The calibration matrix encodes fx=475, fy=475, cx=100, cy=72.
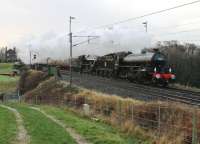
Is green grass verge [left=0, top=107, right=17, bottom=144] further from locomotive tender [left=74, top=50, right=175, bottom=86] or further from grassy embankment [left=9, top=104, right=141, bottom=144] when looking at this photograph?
locomotive tender [left=74, top=50, right=175, bottom=86]

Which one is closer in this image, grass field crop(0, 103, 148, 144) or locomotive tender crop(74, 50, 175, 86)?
grass field crop(0, 103, 148, 144)

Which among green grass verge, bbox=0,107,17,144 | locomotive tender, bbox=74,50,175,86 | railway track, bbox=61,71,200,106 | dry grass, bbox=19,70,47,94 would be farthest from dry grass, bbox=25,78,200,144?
Result: dry grass, bbox=19,70,47,94

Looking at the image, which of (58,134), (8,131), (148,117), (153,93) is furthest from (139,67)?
(58,134)

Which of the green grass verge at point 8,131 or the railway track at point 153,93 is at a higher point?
the railway track at point 153,93

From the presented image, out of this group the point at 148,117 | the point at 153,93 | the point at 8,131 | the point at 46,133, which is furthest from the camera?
the point at 153,93

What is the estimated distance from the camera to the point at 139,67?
53.8m

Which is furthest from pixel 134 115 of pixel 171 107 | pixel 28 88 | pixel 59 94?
pixel 28 88

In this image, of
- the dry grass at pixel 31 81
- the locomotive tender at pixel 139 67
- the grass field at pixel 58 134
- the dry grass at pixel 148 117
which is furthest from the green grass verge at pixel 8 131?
the dry grass at pixel 31 81

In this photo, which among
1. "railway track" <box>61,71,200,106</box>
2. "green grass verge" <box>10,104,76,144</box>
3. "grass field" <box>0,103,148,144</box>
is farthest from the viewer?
"railway track" <box>61,71,200,106</box>

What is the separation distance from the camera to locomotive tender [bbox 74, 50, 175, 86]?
166ft

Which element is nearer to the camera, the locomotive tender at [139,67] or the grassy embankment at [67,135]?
the grassy embankment at [67,135]

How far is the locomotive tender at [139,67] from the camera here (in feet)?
166

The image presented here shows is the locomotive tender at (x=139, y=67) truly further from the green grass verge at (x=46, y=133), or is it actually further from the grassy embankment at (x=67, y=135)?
the green grass verge at (x=46, y=133)

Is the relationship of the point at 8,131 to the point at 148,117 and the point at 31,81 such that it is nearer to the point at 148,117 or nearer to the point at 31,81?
the point at 148,117
